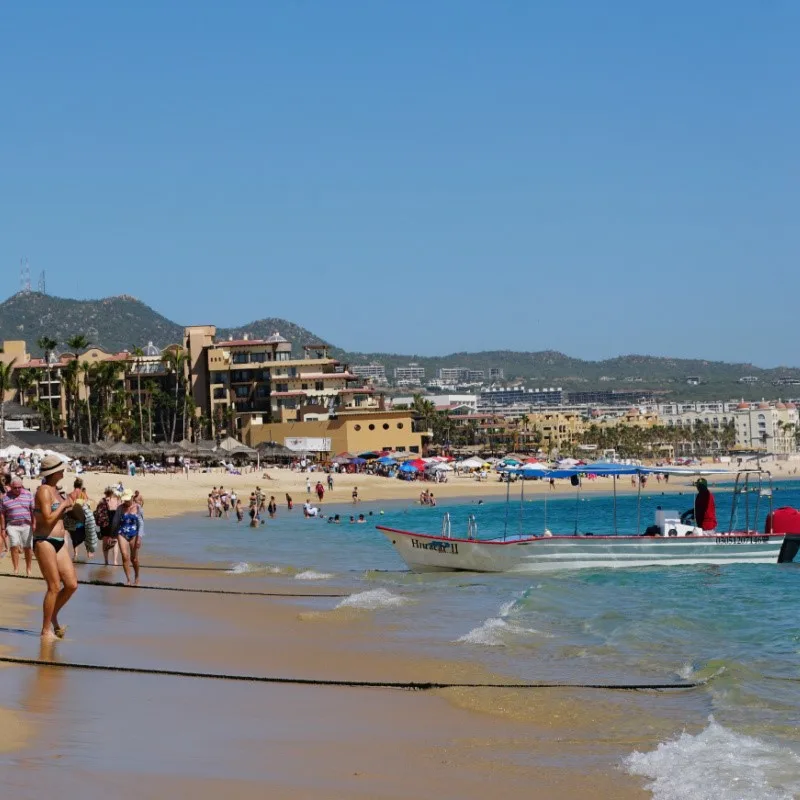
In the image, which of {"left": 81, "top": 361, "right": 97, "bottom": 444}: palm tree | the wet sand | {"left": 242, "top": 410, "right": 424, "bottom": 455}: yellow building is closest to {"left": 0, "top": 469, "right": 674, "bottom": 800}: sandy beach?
the wet sand

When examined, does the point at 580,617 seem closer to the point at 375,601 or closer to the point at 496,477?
the point at 375,601

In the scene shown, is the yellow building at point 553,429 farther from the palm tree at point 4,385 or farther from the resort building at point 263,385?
the palm tree at point 4,385

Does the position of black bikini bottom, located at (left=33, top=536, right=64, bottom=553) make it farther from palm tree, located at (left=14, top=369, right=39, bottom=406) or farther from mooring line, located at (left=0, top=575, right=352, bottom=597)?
palm tree, located at (left=14, top=369, right=39, bottom=406)

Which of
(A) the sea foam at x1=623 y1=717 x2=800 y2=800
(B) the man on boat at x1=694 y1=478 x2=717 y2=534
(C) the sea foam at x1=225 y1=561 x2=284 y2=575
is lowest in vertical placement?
(C) the sea foam at x1=225 y1=561 x2=284 y2=575

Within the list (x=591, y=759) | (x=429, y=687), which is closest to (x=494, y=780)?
(x=591, y=759)

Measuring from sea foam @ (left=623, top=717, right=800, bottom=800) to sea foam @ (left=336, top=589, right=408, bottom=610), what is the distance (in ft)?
29.4

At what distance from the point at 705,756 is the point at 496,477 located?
91585 mm

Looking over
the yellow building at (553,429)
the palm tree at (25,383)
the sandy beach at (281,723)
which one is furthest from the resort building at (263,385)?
the sandy beach at (281,723)

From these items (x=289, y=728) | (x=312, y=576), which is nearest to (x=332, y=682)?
(x=289, y=728)

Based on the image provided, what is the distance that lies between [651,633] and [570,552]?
7.80 m

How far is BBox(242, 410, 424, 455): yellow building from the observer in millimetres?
99625

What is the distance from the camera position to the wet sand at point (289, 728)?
7.25 meters

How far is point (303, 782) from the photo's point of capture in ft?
23.9

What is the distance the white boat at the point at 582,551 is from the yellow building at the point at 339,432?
75.5 m
